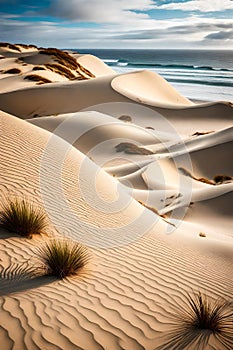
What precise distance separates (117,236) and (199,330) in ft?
8.33

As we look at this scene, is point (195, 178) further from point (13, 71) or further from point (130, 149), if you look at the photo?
point (13, 71)

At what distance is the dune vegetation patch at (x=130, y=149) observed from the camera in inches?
607

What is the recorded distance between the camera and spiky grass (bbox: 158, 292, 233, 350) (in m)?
3.16

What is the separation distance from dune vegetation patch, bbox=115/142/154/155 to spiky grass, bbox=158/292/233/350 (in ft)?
39.2

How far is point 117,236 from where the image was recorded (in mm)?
5711

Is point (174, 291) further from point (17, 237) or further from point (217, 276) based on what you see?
point (17, 237)

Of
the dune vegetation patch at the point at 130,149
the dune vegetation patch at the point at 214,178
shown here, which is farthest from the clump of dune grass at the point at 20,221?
the dune vegetation patch at the point at 130,149

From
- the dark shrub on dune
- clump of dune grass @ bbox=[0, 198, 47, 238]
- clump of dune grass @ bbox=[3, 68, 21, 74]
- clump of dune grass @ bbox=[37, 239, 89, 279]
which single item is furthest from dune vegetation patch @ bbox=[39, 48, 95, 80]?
clump of dune grass @ bbox=[37, 239, 89, 279]

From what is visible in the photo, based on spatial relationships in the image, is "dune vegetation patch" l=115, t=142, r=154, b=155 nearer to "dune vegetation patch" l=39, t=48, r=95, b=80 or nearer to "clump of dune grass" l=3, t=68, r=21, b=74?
"clump of dune grass" l=3, t=68, r=21, b=74

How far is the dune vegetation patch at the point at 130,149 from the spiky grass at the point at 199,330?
39.2ft

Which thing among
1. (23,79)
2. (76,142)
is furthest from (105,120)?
(23,79)

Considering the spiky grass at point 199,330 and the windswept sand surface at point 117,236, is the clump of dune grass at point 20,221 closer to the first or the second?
the windswept sand surface at point 117,236

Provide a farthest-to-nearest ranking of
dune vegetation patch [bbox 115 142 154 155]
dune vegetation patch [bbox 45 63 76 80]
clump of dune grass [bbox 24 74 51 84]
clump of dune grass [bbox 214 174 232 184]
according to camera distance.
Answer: dune vegetation patch [bbox 45 63 76 80] → clump of dune grass [bbox 24 74 51 84] → dune vegetation patch [bbox 115 142 154 155] → clump of dune grass [bbox 214 174 232 184]

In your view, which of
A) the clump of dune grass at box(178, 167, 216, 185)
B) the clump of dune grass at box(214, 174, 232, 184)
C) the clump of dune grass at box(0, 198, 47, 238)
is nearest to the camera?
the clump of dune grass at box(0, 198, 47, 238)
